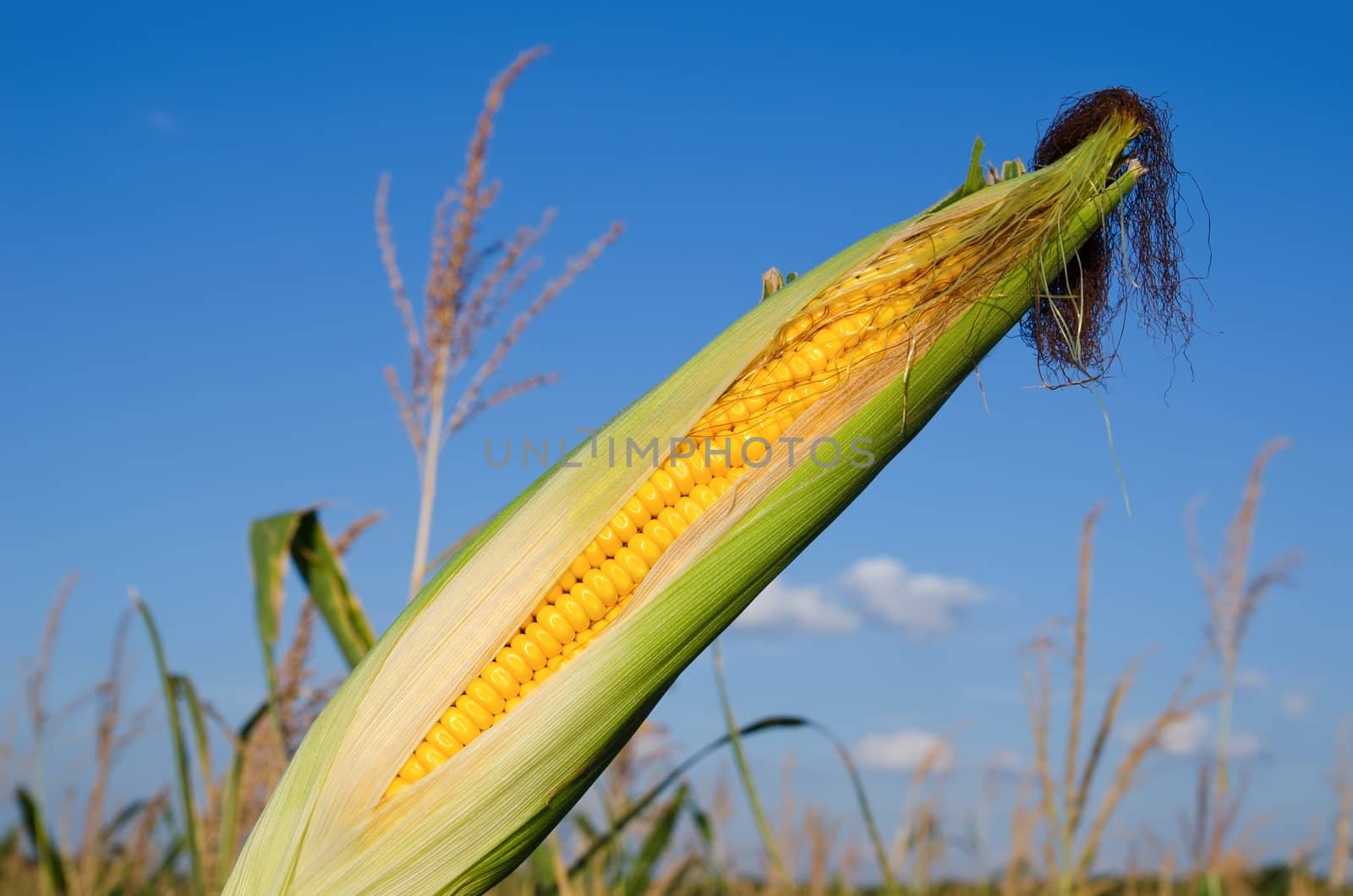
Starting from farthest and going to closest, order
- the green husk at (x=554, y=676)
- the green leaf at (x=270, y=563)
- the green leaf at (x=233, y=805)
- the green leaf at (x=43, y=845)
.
Answer: the green leaf at (x=43, y=845), the green leaf at (x=233, y=805), the green leaf at (x=270, y=563), the green husk at (x=554, y=676)

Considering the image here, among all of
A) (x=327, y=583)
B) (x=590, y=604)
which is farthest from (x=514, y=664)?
(x=327, y=583)

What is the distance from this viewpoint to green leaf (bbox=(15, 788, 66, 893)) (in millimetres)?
3266

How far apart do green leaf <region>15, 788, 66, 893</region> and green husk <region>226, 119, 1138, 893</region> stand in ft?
7.26

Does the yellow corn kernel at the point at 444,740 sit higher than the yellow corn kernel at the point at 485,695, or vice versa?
the yellow corn kernel at the point at 485,695

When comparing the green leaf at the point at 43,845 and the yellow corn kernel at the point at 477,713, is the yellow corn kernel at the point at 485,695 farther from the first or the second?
the green leaf at the point at 43,845

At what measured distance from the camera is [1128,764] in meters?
2.42

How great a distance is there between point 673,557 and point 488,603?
304mm

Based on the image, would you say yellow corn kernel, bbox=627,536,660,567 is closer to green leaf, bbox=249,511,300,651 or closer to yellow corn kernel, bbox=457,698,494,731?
yellow corn kernel, bbox=457,698,494,731

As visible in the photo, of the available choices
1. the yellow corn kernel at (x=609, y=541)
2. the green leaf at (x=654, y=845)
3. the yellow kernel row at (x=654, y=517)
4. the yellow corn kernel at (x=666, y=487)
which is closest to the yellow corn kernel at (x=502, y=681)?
the yellow kernel row at (x=654, y=517)

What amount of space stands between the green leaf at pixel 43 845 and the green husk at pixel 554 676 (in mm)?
2212

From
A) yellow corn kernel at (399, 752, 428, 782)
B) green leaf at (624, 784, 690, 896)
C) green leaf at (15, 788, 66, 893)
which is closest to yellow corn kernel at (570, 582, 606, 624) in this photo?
yellow corn kernel at (399, 752, 428, 782)

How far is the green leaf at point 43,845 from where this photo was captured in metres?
3.27

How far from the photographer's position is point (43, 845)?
328cm

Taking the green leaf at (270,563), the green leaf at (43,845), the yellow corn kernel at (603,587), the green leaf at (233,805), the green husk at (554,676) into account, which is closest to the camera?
the green husk at (554,676)
